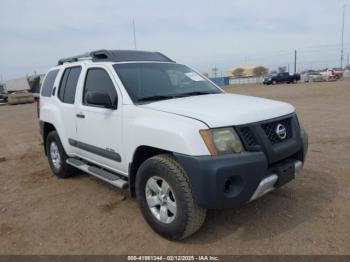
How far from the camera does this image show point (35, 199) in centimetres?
490

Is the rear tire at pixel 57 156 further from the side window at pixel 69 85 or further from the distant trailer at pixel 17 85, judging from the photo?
the distant trailer at pixel 17 85

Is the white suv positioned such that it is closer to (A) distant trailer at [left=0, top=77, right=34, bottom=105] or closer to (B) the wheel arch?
(B) the wheel arch

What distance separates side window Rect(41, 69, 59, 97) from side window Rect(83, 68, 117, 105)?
55.2 inches

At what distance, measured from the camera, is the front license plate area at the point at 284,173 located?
11.1ft

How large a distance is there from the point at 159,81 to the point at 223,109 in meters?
1.30

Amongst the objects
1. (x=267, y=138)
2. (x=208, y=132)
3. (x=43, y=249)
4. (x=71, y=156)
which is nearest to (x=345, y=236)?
(x=267, y=138)

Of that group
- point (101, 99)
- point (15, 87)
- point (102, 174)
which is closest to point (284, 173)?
point (101, 99)

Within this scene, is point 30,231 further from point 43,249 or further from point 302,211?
point 302,211

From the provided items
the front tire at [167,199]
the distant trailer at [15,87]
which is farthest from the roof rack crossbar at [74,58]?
the distant trailer at [15,87]

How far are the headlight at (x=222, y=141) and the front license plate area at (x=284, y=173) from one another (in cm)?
54

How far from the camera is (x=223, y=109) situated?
338 cm

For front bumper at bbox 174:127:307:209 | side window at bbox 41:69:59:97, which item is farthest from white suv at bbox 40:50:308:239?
side window at bbox 41:69:59:97

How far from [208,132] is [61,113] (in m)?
3.07

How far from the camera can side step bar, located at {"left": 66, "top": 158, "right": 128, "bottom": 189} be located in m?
4.04
